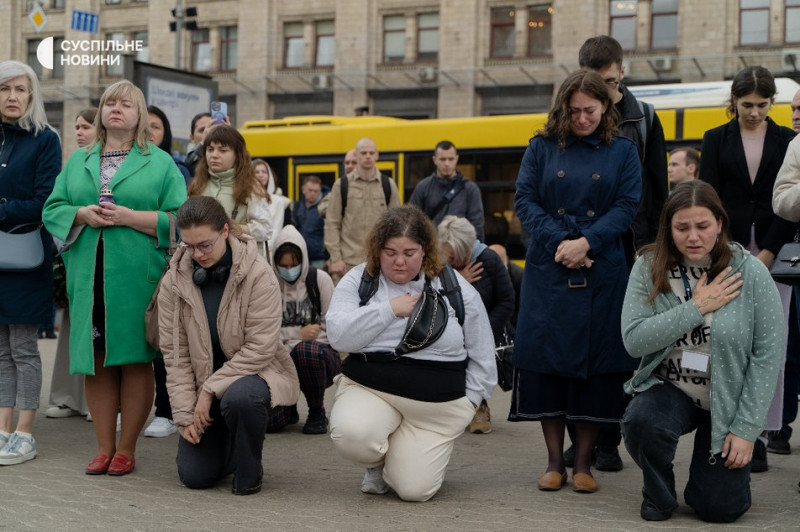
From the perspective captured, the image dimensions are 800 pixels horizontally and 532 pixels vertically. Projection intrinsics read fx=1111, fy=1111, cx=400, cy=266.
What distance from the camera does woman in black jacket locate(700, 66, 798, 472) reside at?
652 cm

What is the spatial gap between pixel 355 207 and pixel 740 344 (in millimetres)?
6121

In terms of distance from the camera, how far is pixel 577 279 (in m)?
5.68

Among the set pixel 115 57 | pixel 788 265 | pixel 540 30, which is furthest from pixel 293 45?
pixel 788 265

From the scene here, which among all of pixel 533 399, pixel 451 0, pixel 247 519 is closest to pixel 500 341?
pixel 533 399

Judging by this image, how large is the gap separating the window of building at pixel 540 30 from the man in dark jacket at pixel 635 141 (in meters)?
31.1

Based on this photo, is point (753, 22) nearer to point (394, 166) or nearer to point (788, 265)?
point (394, 166)

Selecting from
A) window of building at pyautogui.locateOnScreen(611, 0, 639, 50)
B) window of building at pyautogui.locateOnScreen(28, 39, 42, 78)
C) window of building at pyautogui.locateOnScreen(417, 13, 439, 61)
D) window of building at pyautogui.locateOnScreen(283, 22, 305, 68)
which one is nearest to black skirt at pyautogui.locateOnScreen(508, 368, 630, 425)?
window of building at pyautogui.locateOnScreen(611, 0, 639, 50)

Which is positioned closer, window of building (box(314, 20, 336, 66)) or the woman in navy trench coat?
the woman in navy trench coat

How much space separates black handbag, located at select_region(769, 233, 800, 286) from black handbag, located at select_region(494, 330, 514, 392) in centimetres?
189

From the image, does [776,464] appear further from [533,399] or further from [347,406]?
[347,406]

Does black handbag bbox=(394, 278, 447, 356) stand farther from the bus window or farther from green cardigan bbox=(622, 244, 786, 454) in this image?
the bus window

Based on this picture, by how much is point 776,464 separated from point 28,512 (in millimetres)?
4093

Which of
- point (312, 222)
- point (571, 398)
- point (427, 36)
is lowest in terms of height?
point (571, 398)

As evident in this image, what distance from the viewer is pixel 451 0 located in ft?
125
